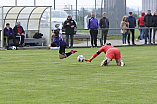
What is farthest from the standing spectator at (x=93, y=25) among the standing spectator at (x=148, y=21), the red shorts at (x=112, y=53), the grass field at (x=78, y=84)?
the red shorts at (x=112, y=53)

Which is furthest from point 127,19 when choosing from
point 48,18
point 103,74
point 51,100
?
point 51,100

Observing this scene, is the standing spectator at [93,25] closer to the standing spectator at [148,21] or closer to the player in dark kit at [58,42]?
the standing spectator at [148,21]

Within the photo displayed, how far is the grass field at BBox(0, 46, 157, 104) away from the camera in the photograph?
9.71 meters

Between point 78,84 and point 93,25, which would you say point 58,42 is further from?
point 93,25

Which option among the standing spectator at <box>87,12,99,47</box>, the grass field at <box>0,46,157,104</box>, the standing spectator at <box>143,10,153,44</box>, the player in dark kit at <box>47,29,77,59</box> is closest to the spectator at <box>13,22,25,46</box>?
the standing spectator at <box>87,12,99,47</box>

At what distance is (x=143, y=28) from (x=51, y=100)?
22.5 m

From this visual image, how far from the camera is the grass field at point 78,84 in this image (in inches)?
382

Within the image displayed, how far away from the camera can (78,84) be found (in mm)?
12008

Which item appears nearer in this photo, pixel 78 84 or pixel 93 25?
pixel 78 84

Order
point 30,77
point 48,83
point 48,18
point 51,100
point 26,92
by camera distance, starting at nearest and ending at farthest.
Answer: point 51,100 < point 26,92 < point 48,83 < point 30,77 < point 48,18

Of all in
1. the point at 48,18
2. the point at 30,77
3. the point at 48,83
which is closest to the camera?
the point at 48,83

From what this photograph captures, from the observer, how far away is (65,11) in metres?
44.4

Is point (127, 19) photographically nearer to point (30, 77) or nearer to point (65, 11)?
point (65, 11)

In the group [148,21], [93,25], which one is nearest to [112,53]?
[93,25]
